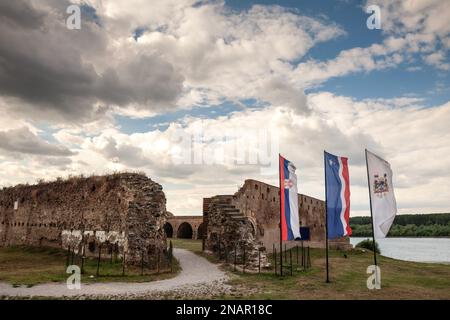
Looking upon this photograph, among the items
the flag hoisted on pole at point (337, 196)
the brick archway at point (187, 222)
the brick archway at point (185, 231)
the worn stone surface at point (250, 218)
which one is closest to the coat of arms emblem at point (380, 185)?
the flag hoisted on pole at point (337, 196)

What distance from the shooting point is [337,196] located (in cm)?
1488

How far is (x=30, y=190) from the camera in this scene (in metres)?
24.9

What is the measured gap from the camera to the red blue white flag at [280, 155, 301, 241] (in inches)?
590

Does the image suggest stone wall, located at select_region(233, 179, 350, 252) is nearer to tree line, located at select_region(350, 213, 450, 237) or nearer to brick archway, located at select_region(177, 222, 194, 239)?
brick archway, located at select_region(177, 222, 194, 239)

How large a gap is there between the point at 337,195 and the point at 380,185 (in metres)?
1.83

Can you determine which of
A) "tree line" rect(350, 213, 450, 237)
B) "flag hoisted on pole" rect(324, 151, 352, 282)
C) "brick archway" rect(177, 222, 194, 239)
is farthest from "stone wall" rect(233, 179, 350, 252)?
"tree line" rect(350, 213, 450, 237)

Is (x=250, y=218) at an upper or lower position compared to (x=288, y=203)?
lower

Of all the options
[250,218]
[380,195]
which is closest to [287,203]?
[380,195]

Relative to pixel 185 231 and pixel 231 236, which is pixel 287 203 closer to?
pixel 231 236

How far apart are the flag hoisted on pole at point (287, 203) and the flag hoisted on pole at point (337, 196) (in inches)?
55.5

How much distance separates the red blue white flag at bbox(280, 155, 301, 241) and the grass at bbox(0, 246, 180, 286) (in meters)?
5.23

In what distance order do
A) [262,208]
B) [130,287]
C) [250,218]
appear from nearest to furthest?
[130,287] < [250,218] < [262,208]
